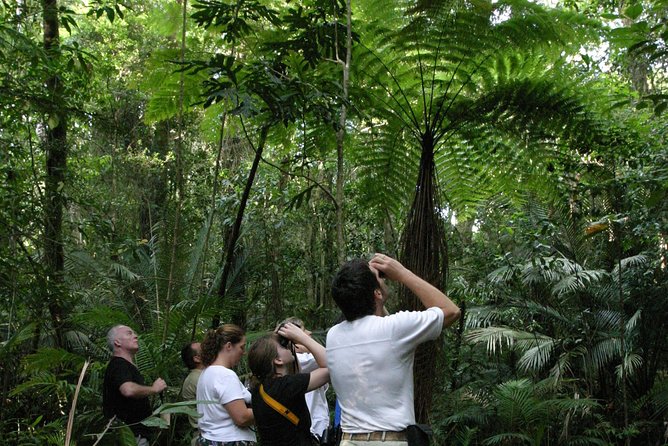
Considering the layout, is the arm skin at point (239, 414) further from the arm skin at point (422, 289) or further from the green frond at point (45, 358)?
the green frond at point (45, 358)

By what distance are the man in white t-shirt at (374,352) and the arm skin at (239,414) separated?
1252 mm

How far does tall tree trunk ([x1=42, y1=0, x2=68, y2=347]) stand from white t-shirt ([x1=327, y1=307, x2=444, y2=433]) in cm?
295

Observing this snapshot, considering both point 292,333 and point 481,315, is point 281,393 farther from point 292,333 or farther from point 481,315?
point 481,315

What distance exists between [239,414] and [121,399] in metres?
0.85

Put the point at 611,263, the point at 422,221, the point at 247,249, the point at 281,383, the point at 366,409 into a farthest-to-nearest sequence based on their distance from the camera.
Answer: the point at 247,249 → the point at 611,263 → the point at 422,221 → the point at 281,383 → the point at 366,409

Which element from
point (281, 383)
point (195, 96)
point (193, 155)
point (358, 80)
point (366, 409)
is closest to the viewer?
point (366, 409)

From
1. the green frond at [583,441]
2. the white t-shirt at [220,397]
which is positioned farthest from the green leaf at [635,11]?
the green frond at [583,441]

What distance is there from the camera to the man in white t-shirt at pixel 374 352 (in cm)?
235

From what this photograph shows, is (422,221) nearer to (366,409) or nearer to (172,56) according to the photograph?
(366,409)

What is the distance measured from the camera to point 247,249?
29.6ft

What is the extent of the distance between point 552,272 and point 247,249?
387 centimetres

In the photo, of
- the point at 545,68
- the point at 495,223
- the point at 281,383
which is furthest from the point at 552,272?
the point at 281,383

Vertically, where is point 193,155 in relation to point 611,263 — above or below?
above

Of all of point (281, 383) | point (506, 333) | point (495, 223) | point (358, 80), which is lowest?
point (506, 333)
